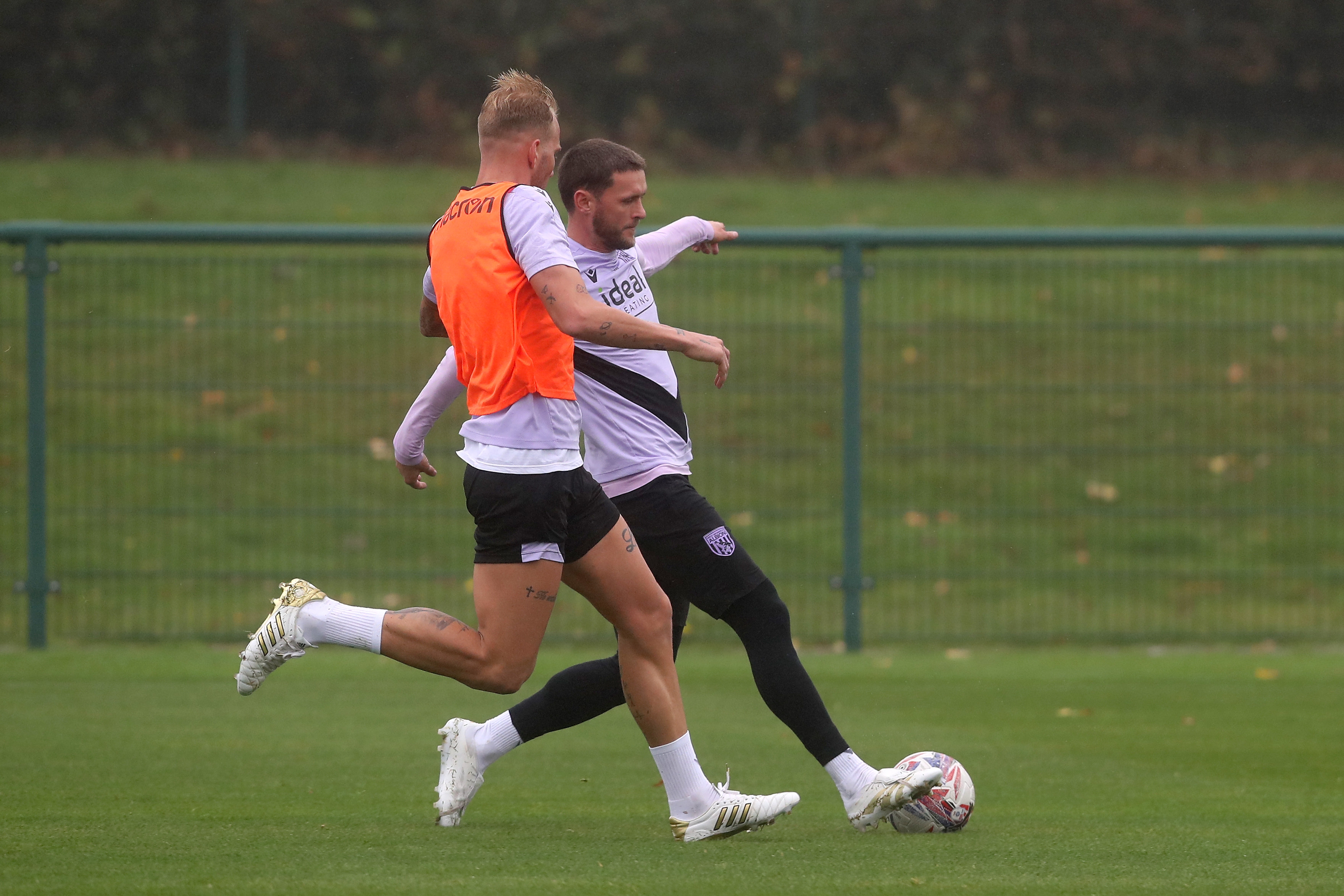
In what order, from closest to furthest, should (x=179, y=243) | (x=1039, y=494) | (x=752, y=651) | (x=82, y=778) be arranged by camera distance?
(x=752, y=651)
(x=82, y=778)
(x=179, y=243)
(x=1039, y=494)

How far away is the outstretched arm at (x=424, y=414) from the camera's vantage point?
15.7 ft

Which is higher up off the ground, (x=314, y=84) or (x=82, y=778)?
(x=314, y=84)

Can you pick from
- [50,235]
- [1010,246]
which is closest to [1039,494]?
[1010,246]

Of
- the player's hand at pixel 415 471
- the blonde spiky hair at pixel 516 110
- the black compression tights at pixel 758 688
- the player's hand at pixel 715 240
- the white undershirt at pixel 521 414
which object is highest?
the blonde spiky hair at pixel 516 110

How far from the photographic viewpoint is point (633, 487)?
15.8 feet

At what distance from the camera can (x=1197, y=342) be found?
8.73 m

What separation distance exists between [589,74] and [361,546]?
1033 centimetres

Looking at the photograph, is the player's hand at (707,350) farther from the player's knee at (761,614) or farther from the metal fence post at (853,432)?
the metal fence post at (853,432)

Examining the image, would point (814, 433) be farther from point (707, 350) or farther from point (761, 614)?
point (707, 350)

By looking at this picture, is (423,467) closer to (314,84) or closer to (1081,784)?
(1081,784)

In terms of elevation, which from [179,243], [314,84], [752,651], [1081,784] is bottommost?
[1081,784]

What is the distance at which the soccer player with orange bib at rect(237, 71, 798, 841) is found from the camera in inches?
171

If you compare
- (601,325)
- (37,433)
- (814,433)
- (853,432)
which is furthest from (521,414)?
(37,433)

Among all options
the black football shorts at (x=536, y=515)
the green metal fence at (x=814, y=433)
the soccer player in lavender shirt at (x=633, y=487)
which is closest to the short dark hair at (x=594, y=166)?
the soccer player in lavender shirt at (x=633, y=487)
